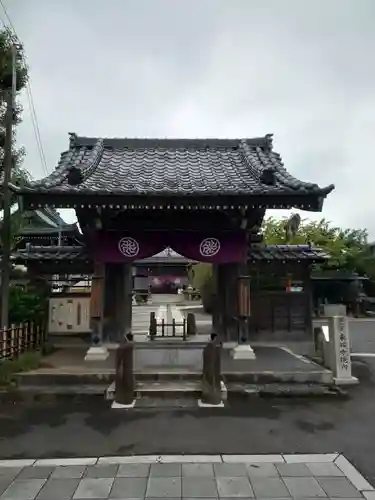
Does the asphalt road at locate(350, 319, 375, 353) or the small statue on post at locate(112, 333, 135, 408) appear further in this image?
the asphalt road at locate(350, 319, 375, 353)

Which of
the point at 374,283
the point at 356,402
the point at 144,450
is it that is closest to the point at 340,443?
the point at 356,402

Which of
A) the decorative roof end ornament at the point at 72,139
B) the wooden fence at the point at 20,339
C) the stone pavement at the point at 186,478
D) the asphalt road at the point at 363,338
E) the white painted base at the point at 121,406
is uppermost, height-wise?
the decorative roof end ornament at the point at 72,139

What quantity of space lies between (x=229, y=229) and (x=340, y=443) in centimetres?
571

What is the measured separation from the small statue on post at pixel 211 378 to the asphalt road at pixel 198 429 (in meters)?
0.31

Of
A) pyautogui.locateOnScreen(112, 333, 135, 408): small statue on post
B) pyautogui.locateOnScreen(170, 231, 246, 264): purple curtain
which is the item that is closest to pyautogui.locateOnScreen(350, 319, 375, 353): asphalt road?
pyautogui.locateOnScreen(170, 231, 246, 264): purple curtain

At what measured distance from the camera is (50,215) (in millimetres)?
31516

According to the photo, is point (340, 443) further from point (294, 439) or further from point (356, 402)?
point (356, 402)

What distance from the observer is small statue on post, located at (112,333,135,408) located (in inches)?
272

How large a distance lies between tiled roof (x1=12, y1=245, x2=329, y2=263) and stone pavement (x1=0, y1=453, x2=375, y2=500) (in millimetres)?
7183

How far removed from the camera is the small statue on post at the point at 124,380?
6.90 m

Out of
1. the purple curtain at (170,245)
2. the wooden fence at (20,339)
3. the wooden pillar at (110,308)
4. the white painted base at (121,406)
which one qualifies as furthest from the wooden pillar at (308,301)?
the wooden fence at (20,339)

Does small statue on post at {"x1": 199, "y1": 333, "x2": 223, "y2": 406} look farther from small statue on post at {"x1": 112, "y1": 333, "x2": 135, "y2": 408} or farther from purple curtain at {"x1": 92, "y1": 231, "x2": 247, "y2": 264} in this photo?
purple curtain at {"x1": 92, "y1": 231, "x2": 247, "y2": 264}

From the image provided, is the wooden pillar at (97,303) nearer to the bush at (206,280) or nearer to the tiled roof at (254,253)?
the tiled roof at (254,253)

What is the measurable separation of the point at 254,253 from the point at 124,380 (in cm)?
682
